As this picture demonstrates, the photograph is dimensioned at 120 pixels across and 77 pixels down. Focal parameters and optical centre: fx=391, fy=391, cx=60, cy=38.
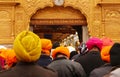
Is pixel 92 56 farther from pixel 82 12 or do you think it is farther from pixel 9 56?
pixel 82 12

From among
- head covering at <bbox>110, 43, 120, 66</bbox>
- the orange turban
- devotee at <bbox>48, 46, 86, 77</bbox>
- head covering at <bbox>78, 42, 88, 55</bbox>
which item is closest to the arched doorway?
head covering at <bbox>78, 42, 88, 55</bbox>

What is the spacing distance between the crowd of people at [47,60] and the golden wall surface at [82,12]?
850cm

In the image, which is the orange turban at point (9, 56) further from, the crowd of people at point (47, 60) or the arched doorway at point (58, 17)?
the arched doorway at point (58, 17)

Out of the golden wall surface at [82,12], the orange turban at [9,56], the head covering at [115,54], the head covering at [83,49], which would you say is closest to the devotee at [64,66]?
the orange turban at [9,56]

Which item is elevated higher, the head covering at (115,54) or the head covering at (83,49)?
the head covering at (115,54)

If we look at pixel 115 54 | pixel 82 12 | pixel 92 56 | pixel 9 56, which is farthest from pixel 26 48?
pixel 82 12

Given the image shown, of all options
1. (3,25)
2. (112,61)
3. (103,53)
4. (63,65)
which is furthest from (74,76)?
(3,25)

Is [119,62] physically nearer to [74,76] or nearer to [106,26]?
[74,76]

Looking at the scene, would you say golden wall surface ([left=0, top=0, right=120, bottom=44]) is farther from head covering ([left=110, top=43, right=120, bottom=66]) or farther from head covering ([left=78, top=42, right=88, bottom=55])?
head covering ([left=110, top=43, right=120, bottom=66])

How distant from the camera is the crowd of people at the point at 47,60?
3.25 m

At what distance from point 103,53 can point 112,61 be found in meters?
0.69

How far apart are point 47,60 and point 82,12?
919cm

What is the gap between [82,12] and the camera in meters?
14.8

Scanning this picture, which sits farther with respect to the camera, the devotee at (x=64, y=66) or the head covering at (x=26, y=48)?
the devotee at (x=64, y=66)
